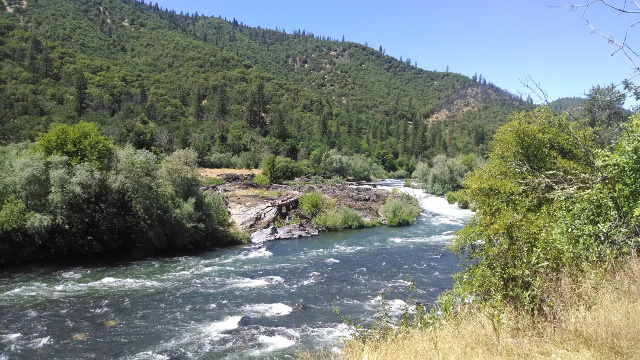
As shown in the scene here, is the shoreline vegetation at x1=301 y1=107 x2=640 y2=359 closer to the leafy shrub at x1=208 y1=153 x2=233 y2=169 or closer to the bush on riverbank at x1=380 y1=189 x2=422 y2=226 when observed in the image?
the bush on riverbank at x1=380 y1=189 x2=422 y2=226

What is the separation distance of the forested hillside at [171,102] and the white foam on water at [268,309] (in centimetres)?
5236

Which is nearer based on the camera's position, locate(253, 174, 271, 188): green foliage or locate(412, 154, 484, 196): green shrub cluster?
Answer: locate(253, 174, 271, 188): green foliage

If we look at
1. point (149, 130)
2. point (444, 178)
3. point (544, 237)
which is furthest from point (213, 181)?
point (544, 237)

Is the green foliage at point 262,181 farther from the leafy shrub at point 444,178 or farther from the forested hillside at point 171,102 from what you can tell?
the leafy shrub at point 444,178

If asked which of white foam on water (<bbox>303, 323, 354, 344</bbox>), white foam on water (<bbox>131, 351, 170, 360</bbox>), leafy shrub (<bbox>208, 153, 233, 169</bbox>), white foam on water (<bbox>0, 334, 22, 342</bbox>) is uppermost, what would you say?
leafy shrub (<bbox>208, 153, 233, 169</bbox>)

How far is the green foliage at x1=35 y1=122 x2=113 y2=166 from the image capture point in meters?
26.0

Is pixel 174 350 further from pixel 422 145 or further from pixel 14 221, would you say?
pixel 422 145

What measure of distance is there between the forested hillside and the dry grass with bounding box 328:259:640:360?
62256mm

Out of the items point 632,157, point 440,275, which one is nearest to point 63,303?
point 440,275

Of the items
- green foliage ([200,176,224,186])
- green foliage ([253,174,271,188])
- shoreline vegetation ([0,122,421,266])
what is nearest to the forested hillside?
green foliage ([253,174,271,188])

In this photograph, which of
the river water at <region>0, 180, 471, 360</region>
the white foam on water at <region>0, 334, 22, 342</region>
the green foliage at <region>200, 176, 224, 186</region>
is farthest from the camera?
the green foliage at <region>200, 176, 224, 186</region>

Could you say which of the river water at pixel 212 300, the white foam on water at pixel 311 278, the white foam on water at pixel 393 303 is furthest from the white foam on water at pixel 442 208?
the white foam on water at pixel 393 303

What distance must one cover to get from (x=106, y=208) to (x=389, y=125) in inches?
4839

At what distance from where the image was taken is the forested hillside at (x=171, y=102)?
71.4 meters
